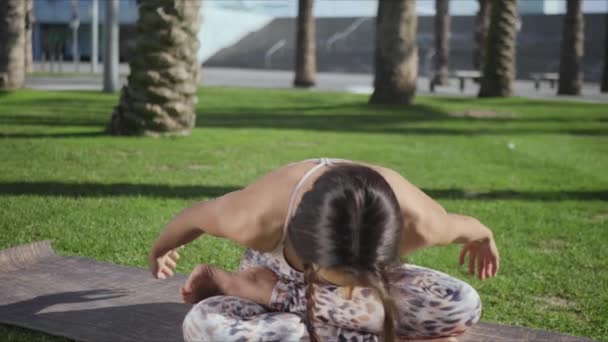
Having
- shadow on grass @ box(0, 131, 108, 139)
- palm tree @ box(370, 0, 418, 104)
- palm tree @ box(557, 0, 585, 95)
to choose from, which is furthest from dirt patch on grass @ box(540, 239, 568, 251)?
palm tree @ box(557, 0, 585, 95)

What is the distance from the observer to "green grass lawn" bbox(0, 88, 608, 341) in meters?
5.15

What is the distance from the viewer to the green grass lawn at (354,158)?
5.15 meters

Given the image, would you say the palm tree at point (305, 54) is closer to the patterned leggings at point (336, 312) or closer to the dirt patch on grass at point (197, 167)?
the dirt patch on grass at point (197, 167)

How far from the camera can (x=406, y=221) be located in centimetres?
310

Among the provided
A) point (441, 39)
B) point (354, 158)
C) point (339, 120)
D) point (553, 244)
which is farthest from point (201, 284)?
point (441, 39)

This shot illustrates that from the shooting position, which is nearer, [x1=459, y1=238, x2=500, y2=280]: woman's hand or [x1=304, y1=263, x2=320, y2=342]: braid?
[x1=304, y1=263, x2=320, y2=342]: braid

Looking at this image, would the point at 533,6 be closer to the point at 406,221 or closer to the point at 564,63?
the point at 564,63

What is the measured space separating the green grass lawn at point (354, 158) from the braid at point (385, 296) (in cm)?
160

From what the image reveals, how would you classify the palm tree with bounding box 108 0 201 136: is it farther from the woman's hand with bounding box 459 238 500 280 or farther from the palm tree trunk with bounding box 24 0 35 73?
the palm tree trunk with bounding box 24 0 35 73

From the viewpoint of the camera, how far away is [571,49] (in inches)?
896

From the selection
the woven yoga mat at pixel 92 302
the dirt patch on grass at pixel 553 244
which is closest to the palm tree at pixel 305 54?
the dirt patch on grass at pixel 553 244

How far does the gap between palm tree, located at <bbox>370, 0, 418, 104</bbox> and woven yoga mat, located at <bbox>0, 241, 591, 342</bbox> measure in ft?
43.0

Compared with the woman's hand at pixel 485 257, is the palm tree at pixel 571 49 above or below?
above

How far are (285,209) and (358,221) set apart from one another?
466 mm
